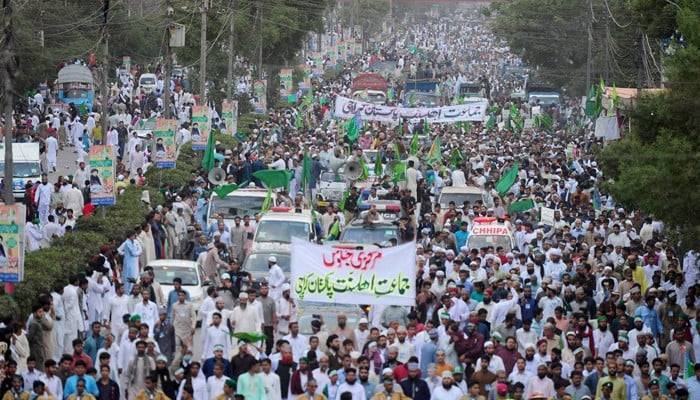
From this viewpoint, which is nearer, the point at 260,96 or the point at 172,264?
the point at 172,264

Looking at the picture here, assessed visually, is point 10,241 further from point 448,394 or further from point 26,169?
point 26,169

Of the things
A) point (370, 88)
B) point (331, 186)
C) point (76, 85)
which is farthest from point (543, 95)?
point (331, 186)

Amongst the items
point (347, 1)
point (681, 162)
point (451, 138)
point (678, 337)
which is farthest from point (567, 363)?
point (347, 1)

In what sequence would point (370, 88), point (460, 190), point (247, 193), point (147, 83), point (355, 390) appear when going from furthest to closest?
point (370, 88), point (147, 83), point (460, 190), point (247, 193), point (355, 390)

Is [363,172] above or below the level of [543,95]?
above

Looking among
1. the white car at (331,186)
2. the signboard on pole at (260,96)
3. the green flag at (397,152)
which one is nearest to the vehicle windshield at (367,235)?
the white car at (331,186)

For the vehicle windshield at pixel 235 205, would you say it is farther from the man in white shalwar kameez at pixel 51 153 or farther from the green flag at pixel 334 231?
the man in white shalwar kameez at pixel 51 153

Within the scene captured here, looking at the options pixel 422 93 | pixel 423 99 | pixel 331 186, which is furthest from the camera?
pixel 422 93

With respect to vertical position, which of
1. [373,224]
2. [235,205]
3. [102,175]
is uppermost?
[102,175]
